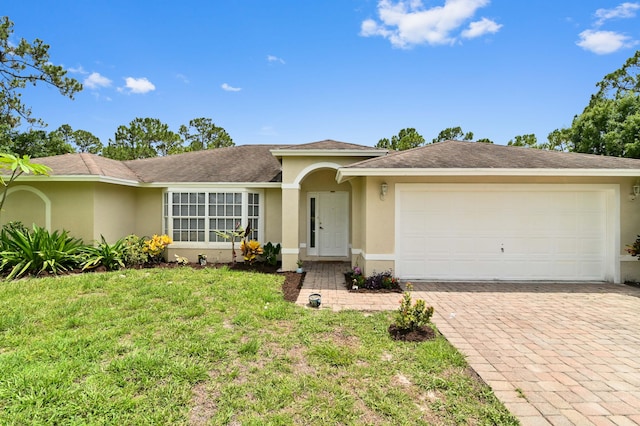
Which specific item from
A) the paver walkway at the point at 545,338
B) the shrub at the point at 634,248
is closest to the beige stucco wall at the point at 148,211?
the paver walkway at the point at 545,338

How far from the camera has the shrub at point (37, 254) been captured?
8445 millimetres

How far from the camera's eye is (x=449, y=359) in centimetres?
397

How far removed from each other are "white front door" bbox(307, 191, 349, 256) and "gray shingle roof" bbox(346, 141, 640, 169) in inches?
147

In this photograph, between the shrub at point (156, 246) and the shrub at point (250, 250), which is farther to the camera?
the shrub at point (156, 246)

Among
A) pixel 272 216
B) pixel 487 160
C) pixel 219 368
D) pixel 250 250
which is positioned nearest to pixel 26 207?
pixel 250 250

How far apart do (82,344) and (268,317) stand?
2740mm

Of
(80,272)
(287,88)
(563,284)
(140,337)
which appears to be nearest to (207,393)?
(140,337)

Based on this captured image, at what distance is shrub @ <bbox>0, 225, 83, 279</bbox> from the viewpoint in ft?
27.7

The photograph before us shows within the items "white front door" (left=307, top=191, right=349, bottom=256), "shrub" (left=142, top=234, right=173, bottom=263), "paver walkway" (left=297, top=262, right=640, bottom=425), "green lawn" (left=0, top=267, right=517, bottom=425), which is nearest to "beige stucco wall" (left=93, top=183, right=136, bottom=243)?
"shrub" (left=142, top=234, right=173, bottom=263)

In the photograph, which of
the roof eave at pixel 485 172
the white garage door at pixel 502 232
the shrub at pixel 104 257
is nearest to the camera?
the roof eave at pixel 485 172

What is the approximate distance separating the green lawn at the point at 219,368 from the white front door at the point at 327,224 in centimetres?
574

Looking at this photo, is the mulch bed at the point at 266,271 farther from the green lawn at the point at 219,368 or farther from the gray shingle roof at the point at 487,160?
Answer: the gray shingle roof at the point at 487,160

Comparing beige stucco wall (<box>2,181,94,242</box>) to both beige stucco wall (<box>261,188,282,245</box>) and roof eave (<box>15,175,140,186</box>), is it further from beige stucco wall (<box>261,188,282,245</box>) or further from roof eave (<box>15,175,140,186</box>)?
beige stucco wall (<box>261,188,282,245</box>)

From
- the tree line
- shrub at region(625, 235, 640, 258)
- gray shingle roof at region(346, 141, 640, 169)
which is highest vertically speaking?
the tree line
